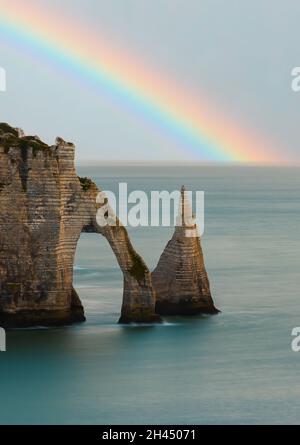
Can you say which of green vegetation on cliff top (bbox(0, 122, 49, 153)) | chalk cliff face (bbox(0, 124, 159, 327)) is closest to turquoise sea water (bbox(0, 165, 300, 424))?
chalk cliff face (bbox(0, 124, 159, 327))

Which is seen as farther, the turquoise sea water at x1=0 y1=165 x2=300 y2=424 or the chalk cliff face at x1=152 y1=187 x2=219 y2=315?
the chalk cliff face at x1=152 y1=187 x2=219 y2=315

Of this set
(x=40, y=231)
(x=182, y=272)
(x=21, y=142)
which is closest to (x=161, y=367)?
(x=182, y=272)

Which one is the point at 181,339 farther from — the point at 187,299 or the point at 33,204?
the point at 33,204

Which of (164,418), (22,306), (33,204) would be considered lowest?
(164,418)

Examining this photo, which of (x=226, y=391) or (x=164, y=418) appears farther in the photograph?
(x=226, y=391)

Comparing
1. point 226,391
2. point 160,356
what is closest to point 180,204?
point 160,356

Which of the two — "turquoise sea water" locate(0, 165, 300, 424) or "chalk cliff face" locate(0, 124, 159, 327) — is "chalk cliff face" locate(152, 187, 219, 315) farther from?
"chalk cliff face" locate(0, 124, 159, 327)
